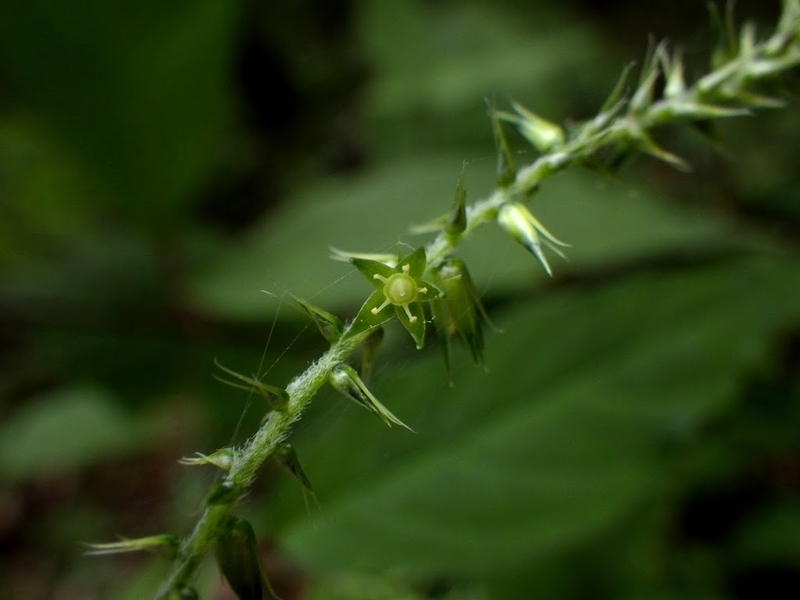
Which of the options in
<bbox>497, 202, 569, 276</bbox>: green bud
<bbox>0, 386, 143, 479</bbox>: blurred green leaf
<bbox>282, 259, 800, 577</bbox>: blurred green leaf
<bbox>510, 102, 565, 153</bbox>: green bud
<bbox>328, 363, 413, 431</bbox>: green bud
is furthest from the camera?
<bbox>0, 386, 143, 479</bbox>: blurred green leaf

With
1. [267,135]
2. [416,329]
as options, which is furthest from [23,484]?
[416,329]

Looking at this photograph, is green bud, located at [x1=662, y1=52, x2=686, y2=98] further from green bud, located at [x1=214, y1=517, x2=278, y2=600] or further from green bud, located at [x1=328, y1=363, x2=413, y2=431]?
green bud, located at [x1=214, y1=517, x2=278, y2=600]

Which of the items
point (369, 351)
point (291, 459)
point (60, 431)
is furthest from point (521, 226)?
point (60, 431)

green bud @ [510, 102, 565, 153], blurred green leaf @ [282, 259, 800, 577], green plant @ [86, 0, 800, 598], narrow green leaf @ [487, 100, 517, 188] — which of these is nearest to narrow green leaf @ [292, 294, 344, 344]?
green plant @ [86, 0, 800, 598]

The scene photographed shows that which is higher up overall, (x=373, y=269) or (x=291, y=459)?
(x=373, y=269)

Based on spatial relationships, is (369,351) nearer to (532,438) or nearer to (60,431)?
(532,438)

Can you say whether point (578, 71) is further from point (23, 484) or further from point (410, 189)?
point (23, 484)
